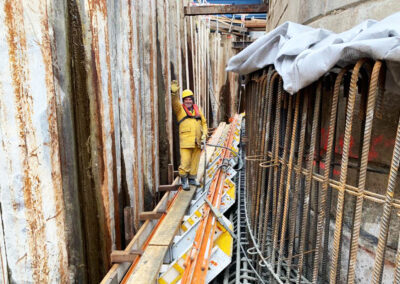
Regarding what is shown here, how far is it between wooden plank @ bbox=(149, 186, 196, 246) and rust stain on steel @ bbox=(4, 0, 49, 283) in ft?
4.88

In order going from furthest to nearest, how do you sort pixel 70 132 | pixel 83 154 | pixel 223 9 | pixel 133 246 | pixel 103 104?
pixel 223 9
pixel 133 246
pixel 103 104
pixel 83 154
pixel 70 132

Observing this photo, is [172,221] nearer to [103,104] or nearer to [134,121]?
[134,121]

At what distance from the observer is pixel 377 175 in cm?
221

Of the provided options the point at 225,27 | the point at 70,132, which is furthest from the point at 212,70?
the point at 70,132

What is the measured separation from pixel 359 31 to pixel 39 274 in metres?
2.80

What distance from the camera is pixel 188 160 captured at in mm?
5348

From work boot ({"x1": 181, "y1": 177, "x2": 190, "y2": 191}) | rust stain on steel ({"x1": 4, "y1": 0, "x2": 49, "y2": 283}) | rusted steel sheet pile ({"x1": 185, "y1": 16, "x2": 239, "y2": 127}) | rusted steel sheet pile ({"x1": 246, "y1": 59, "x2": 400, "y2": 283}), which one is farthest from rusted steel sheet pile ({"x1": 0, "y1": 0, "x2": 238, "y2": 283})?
rusted steel sheet pile ({"x1": 185, "y1": 16, "x2": 239, "y2": 127})

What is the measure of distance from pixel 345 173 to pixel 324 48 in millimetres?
830

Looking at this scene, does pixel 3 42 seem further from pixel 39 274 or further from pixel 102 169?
pixel 39 274

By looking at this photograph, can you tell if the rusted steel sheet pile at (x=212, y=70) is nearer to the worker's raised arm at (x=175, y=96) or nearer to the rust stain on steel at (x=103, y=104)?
the worker's raised arm at (x=175, y=96)

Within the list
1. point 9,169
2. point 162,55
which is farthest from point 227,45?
point 9,169

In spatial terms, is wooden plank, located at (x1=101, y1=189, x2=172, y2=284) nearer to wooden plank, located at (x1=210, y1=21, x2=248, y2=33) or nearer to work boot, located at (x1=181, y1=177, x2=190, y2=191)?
work boot, located at (x1=181, y1=177, x2=190, y2=191)

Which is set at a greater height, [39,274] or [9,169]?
[9,169]

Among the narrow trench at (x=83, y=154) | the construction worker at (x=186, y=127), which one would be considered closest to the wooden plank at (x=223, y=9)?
the construction worker at (x=186, y=127)
